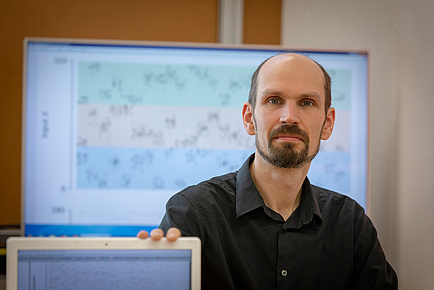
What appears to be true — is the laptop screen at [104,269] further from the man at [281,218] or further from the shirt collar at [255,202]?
the shirt collar at [255,202]

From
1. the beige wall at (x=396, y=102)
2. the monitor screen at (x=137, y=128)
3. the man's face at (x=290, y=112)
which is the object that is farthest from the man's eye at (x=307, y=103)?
the monitor screen at (x=137, y=128)

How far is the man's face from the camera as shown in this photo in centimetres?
127

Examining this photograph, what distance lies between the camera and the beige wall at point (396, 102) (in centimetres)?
168

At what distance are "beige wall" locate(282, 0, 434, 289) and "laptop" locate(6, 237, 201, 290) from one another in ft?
3.73

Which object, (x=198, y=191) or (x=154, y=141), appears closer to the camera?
(x=198, y=191)

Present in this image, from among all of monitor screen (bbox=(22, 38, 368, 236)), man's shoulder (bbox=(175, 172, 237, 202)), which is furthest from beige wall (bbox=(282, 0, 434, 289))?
man's shoulder (bbox=(175, 172, 237, 202))

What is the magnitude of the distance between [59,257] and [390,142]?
71.4 inches

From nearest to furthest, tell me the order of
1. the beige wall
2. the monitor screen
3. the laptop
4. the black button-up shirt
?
the laptop
the black button-up shirt
the beige wall
the monitor screen

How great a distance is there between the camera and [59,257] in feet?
2.84

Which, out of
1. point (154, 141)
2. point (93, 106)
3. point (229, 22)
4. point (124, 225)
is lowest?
point (124, 225)

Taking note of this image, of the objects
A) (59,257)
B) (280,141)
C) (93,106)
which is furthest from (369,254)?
(93,106)

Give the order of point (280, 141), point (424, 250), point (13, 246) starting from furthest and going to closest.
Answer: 1. point (424, 250)
2. point (280, 141)
3. point (13, 246)

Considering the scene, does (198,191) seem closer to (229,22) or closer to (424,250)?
(424,250)

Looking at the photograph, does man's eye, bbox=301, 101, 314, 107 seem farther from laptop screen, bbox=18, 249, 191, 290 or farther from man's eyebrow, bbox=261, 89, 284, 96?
laptop screen, bbox=18, 249, 191, 290
